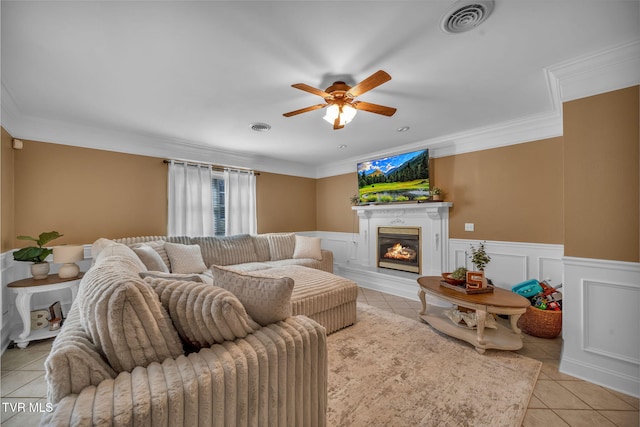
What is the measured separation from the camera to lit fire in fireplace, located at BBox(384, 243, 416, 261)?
174 inches

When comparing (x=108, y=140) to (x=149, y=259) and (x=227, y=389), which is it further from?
(x=227, y=389)

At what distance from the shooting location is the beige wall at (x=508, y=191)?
3078mm

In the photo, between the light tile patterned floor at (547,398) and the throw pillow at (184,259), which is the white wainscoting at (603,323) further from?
the throw pillow at (184,259)

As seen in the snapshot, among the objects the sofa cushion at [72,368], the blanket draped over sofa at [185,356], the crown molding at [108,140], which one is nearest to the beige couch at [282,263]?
the blanket draped over sofa at [185,356]

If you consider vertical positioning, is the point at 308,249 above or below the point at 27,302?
above

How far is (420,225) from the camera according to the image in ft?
14.0

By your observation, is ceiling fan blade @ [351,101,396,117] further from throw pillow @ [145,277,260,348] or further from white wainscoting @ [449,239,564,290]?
white wainscoting @ [449,239,564,290]

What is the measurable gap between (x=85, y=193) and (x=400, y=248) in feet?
16.0

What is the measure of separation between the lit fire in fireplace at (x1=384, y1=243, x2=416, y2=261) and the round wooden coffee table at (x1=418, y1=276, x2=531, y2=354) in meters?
1.59

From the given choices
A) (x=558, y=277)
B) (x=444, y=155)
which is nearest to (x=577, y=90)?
(x=444, y=155)

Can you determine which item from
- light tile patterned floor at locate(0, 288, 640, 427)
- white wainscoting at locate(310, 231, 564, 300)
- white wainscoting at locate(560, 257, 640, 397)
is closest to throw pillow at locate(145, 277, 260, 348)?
light tile patterned floor at locate(0, 288, 640, 427)

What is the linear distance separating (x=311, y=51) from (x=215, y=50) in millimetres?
706

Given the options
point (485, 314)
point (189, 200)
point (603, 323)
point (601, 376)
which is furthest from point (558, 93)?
point (189, 200)

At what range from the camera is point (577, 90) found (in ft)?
6.81
